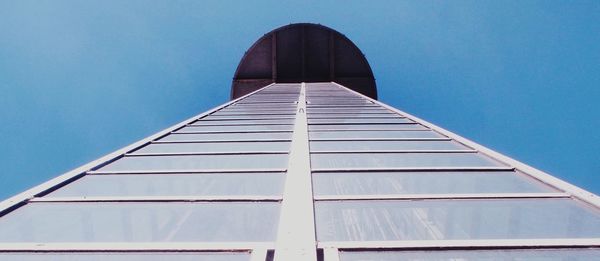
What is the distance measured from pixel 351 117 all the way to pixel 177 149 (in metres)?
4.25

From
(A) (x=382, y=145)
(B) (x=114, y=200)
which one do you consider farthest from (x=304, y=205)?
(A) (x=382, y=145)

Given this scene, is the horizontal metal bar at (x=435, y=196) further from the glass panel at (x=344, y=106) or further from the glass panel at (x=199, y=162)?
the glass panel at (x=344, y=106)

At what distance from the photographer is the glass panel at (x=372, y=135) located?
6965mm

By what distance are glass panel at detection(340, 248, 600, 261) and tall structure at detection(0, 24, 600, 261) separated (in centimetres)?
1

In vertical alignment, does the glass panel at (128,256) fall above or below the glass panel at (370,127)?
below

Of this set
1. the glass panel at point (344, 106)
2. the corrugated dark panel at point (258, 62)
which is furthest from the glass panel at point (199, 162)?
the corrugated dark panel at point (258, 62)

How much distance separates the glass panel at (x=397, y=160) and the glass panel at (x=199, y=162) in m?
0.50

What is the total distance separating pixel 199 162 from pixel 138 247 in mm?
2638

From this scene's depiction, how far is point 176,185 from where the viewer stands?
4375 mm

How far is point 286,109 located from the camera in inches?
442

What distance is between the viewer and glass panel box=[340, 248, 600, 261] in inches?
105

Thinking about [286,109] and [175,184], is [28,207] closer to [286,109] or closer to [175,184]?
[175,184]

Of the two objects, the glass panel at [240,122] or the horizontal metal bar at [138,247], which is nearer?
the horizontal metal bar at [138,247]

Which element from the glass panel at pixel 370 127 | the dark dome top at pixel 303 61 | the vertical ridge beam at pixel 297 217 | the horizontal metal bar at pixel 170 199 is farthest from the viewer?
the dark dome top at pixel 303 61
